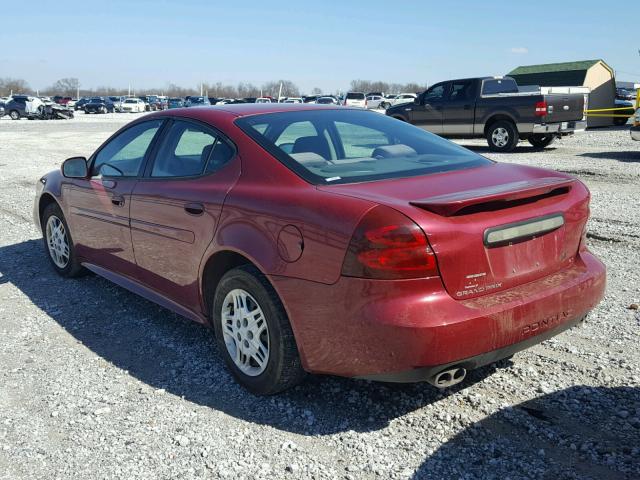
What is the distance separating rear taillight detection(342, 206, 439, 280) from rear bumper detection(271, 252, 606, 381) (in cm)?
5

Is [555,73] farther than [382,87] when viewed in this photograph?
No

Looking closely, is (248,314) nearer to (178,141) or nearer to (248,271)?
(248,271)

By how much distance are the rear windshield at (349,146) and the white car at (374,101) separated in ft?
155

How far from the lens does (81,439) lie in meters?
3.10

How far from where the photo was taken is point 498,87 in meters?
16.6

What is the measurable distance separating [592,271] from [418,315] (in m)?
1.22

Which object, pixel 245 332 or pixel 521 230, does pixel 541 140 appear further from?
pixel 245 332

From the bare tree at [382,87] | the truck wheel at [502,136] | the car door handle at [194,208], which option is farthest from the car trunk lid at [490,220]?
the bare tree at [382,87]

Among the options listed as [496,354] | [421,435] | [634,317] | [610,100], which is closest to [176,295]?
[421,435]

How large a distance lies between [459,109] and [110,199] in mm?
13802

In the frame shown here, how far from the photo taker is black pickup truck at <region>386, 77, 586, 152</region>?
15.3 meters

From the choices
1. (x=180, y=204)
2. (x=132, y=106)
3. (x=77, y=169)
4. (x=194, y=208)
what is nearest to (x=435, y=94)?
(x=77, y=169)

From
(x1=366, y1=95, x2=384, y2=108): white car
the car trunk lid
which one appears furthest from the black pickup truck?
(x1=366, y1=95, x2=384, y2=108): white car

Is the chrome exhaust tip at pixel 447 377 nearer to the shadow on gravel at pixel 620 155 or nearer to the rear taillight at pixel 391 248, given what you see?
the rear taillight at pixel 391 248
